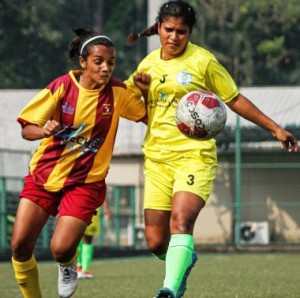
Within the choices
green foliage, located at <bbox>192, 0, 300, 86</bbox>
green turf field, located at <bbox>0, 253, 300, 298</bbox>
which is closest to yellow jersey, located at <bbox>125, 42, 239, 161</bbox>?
green turf field, located at <bbox>0, 253, 300, 298</bbox>

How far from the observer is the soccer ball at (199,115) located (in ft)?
26.4

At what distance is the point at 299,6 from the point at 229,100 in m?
36.0

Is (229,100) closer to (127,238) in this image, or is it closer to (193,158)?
(193,158)

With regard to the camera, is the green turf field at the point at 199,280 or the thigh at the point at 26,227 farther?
the green turf field at the point at 199,280

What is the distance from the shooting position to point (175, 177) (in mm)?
8273

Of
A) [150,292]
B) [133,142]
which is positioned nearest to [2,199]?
[133,142]

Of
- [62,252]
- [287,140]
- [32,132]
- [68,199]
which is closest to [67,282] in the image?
[62,252]

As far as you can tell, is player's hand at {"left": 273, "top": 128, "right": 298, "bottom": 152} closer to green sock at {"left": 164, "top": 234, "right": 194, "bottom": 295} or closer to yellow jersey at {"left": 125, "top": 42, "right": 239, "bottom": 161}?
yellow jersey at {"left": 125, "top": 42, "right": 239, "bottom": 161}

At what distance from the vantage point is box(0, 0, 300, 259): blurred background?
24.7 metres

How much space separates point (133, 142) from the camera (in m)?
27.6

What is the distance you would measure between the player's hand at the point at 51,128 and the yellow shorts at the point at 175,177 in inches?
36.7

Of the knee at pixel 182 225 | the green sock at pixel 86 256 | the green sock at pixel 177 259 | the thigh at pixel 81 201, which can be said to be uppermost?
the thigh at pixel 81 201

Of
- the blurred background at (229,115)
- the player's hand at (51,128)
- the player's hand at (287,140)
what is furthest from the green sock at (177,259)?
the blurred background at (229,115)

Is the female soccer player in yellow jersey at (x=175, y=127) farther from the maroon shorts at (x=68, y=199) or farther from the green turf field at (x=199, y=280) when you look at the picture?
the green turf field at (x=199, y=280)
